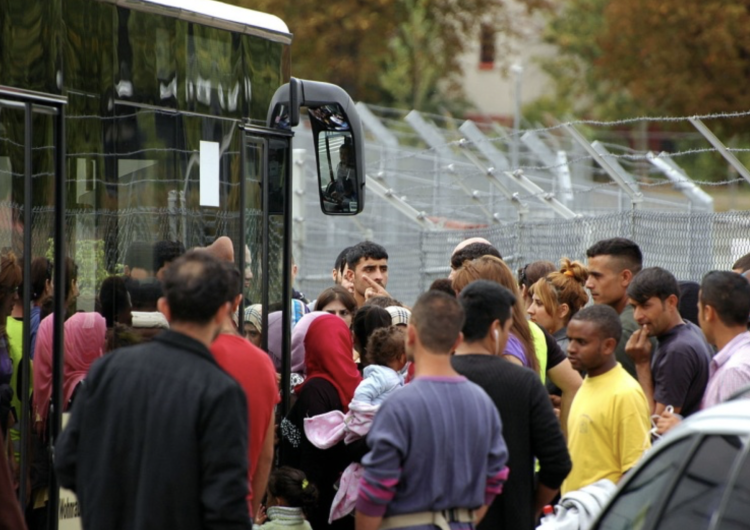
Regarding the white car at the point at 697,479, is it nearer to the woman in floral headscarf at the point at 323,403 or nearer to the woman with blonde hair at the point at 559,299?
the woman in floral headscarf at the point at 323,403

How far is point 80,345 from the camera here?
5.36m

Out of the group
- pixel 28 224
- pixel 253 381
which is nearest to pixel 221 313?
pixel 253 381

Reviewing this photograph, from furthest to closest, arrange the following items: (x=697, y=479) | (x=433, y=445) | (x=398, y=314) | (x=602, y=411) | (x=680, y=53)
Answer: (x=680, y=53) < (x=398, y=314) < (x=602, y=411) < (x=433, y=445) < (x=697, y=479)

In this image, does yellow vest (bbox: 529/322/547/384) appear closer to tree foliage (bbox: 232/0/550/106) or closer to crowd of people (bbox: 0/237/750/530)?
crowd of people (bbox: 0/237/750/530)

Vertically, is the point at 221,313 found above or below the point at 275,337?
above

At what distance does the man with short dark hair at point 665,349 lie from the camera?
623 cm

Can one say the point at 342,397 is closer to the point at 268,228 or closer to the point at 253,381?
the point at 268,228

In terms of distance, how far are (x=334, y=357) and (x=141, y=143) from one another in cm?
179

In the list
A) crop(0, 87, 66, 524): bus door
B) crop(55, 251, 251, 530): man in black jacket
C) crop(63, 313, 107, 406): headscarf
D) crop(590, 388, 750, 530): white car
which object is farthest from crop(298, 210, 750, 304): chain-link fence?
crop(55, 251, 251, 530): man in black jacket

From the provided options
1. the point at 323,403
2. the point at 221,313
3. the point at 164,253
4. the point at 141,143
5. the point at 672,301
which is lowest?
the point at 323,403

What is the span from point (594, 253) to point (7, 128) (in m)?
3.76

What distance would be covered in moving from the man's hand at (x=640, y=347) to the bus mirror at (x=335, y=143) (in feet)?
5.52

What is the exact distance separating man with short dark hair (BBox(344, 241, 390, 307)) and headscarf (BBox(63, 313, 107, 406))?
11.0ft

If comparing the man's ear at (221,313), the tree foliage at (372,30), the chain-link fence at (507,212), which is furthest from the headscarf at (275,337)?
the tree foliage at (372,30)
